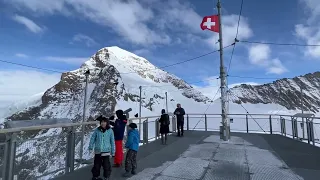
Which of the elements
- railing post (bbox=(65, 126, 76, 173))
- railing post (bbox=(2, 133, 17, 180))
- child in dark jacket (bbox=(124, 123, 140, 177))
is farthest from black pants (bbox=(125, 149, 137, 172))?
railing post (bbox=(2, 133, 17, 180))

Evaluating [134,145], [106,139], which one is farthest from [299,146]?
[106,139]

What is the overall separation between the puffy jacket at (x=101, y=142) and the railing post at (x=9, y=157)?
4.61ft

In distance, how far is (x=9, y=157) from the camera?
416 centimetres

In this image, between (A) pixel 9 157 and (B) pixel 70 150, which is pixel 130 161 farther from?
(A) pixel 9 157

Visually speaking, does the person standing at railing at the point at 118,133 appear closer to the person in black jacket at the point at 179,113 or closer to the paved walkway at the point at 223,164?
the paved walkway at the point at 223,164

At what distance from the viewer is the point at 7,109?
135 meters

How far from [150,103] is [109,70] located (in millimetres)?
35074

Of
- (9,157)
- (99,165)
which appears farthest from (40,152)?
(99,165)

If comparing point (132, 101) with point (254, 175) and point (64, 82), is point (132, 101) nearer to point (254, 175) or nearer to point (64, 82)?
point (64, 82)

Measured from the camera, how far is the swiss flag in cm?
1202

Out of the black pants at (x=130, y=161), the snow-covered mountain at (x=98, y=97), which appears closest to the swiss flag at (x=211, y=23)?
the black pants at (x=130, y=161)

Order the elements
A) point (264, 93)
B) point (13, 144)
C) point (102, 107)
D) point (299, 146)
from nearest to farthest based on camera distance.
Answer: point (13, 144) < point (299, 146) < point (102, 107) < point (264, 93)

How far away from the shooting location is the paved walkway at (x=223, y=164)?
5414mm

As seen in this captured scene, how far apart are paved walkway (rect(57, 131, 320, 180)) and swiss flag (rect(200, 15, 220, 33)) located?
20.8ft
